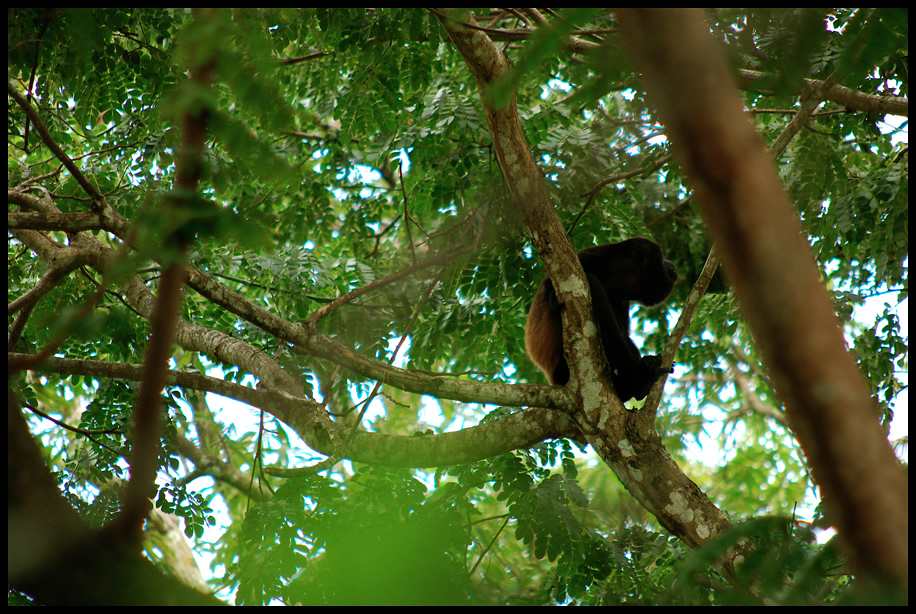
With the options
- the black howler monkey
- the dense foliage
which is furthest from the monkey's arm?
the dense foliage

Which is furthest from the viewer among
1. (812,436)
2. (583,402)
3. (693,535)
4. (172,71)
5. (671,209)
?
(671,209)

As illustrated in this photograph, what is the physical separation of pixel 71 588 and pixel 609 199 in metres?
4.43

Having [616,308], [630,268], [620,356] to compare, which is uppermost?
[630,268]

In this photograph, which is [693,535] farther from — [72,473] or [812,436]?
[72,473]

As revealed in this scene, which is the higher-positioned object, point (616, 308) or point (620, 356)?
point (616, 308)

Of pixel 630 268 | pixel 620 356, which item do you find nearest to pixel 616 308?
pixel 630 268

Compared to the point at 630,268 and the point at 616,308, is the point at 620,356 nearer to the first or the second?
the point at 616,308

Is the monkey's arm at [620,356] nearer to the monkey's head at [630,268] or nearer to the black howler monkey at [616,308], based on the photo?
the black howler monkey at [616,308]

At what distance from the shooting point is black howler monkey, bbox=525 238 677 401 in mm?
3818

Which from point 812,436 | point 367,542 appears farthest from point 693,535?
point 812,436

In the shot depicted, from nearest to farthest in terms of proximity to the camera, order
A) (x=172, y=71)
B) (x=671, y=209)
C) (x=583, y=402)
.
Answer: (x=583, y=402) → (x=172, y=71) → (x=671, y=209)

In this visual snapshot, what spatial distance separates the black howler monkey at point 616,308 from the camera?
3.82 metres

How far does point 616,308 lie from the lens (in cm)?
485

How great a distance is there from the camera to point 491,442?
10.7 ft
